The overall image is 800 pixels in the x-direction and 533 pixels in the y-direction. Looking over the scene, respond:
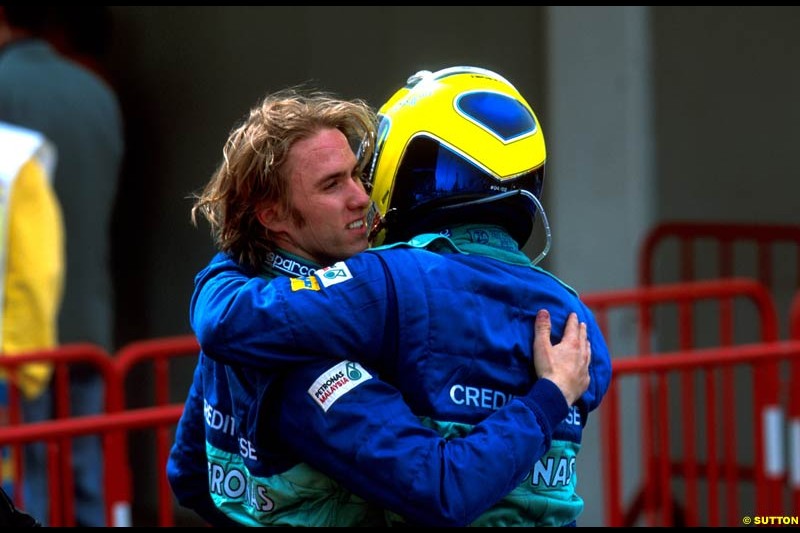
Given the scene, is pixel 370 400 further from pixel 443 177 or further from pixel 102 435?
pixel 102 435

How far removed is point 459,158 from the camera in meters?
2.32

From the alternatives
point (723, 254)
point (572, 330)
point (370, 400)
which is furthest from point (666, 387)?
point (370, 400)

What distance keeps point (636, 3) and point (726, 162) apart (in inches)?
29.8

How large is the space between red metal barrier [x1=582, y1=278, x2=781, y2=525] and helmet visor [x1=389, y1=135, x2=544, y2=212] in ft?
8.63

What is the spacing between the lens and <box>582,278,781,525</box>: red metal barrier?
511cm

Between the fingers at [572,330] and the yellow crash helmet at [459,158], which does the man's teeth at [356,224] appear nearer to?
the yellow crash helmet at [459,158]

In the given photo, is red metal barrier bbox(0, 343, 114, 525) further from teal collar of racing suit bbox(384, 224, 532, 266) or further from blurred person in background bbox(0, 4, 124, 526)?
teal collar of racing suit bbox(384, 224, 532, 266)

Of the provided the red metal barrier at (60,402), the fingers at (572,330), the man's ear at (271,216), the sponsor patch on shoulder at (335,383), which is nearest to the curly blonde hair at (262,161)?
the man's ear at (271,216)

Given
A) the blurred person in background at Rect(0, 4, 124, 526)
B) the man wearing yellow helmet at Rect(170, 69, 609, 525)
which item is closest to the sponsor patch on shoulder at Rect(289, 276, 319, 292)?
the man wearing yellow helmet at Rect(170, 69, 609, 525)

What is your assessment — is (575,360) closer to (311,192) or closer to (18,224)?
(311,192)

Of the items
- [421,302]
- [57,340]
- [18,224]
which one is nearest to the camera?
[421,302]

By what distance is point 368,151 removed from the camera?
251cm

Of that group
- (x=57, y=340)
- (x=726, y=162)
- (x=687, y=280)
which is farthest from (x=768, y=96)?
(x=57, y=340)

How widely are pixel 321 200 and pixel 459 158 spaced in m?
0.23
